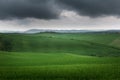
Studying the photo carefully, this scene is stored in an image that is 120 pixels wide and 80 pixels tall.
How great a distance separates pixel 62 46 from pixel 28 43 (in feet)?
57.0

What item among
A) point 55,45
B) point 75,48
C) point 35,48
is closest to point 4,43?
point 35,48

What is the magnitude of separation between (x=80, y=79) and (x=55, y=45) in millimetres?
98303

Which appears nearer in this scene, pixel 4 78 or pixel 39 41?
pixel 4 78

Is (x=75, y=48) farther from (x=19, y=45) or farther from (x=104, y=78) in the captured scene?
(x=104, y=78)

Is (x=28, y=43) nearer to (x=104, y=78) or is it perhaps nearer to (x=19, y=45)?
(x=19, y=45)

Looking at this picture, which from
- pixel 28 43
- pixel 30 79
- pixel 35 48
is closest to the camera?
pixel 30 79

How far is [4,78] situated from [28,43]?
100665 millimetres

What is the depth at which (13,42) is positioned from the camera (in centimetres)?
12769

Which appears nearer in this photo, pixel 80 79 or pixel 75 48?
pixel 80 79

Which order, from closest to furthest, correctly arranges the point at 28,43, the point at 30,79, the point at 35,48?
1. the point at 30,79
2. the point at 35,48
3. the point at 28,43

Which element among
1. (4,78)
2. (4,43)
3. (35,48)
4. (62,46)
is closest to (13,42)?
(4,43)

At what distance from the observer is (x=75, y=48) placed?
124 metres

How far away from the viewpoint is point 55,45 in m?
127

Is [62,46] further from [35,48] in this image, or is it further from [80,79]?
[80,79]
